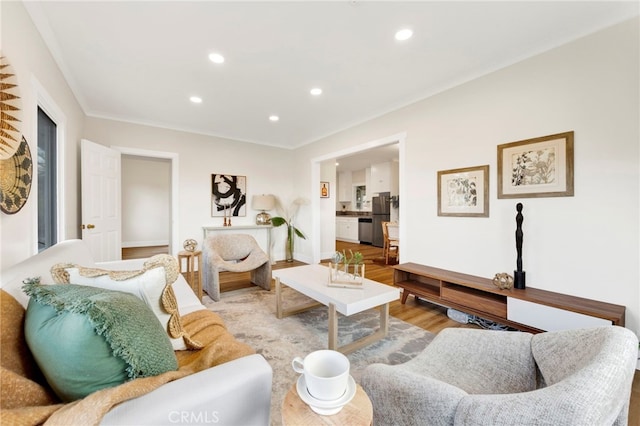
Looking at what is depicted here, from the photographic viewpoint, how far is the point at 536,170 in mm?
2236

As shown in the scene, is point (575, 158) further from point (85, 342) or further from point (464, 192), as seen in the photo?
point (85, 342)

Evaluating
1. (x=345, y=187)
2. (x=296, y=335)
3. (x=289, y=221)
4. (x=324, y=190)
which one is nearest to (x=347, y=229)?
(x=345, y=187)

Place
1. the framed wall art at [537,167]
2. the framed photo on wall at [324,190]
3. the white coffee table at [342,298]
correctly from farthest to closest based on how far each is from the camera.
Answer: the framed photo on wall at [324,190]
the framed wall art at [537,167]
the white coffee table at [342,298]

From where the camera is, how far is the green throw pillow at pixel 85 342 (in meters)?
0.68

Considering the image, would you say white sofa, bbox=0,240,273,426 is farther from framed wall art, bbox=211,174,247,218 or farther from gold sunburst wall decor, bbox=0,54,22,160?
framed wall art, bbox=211,174,247,218

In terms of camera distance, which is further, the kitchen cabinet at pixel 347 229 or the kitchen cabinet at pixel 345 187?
the kitchen cabinet at pixel 345 187

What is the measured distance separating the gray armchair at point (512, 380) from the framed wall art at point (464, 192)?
168 centimetres

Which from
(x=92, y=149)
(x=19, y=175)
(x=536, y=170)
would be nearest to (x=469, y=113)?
(x=536, y=170)

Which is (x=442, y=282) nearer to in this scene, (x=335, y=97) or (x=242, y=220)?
(x=335, y=97)

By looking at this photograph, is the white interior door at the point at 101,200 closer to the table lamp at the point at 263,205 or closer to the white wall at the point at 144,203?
the table lamp at the point at 263,205

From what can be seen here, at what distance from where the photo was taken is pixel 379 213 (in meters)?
7.34

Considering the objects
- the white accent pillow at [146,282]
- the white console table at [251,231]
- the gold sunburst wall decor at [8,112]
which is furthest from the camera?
the white console table at [251,231]

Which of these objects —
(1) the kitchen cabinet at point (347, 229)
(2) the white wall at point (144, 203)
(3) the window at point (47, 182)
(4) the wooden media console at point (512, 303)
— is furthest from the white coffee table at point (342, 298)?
(2) the white wall at point (144, 203)

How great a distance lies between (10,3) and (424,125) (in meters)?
3.47
